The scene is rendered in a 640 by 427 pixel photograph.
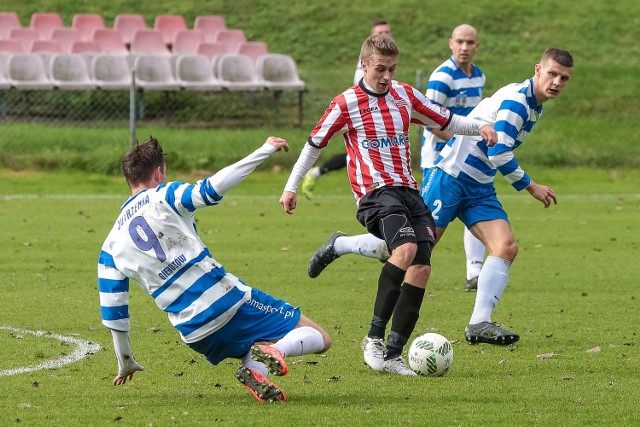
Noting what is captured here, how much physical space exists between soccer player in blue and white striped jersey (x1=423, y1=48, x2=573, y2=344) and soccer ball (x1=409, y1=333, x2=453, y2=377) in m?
1.09

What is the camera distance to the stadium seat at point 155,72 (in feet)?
69.3

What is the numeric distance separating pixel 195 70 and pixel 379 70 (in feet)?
49.9

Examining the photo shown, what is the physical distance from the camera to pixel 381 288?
22.8 feet

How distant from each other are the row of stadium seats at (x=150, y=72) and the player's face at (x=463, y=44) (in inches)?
416

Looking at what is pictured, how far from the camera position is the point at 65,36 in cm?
2481

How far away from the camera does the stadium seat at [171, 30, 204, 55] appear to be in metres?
24.8

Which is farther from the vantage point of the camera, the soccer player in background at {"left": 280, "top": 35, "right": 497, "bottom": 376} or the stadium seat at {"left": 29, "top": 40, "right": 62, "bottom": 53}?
the stadium seat at {"left": 29, "top": 40, "right": 62, "bottom": 53}

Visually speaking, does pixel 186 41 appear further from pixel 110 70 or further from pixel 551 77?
pixel 551 77

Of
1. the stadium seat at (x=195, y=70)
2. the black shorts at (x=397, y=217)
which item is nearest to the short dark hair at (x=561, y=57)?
the black shorts at (x=397, y=217)

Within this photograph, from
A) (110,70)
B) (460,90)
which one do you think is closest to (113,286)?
(460,90)

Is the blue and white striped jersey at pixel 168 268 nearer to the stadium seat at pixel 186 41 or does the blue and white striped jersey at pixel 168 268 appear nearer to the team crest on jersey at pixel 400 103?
the team crest on jersey at pixel 400 103

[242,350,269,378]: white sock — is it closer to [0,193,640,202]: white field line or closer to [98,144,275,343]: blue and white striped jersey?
[98,144,275,343]: blue and white striped jersey

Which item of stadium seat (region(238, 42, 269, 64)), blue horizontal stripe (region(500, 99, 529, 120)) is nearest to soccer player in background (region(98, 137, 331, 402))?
blue horizontal stripe (region(500, 99, 529, 120))

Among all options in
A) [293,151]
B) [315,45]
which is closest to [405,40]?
[315,45]
